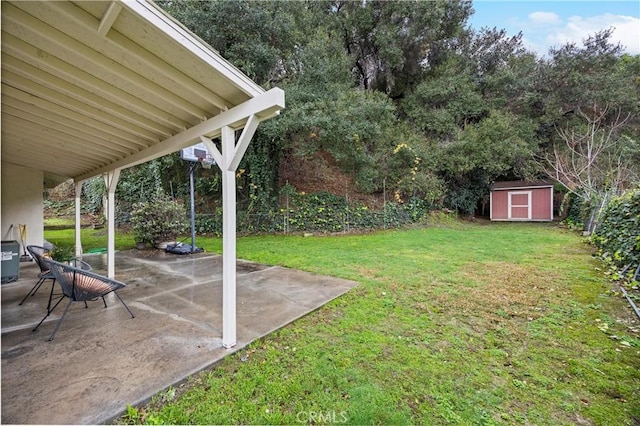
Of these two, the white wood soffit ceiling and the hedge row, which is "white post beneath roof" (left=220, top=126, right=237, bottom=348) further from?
the hedge row

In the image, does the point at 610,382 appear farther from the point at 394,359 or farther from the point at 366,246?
the point at 366,246

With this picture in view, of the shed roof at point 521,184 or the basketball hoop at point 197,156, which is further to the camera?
the shed roof at point 521,184

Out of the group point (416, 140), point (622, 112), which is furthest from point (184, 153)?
point (622, 112)

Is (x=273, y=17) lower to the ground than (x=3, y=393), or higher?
higher

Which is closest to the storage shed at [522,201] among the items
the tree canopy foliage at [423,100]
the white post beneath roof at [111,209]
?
the tree canopy foliage at [423,100]

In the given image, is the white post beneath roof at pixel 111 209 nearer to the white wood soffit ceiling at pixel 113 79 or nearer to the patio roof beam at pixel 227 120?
the white wood soffit ceiling at pixel 113 79

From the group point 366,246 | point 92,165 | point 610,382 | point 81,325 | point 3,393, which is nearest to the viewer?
point 3,393

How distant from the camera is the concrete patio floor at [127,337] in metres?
1.95

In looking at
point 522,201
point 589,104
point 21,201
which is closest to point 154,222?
point 21,201

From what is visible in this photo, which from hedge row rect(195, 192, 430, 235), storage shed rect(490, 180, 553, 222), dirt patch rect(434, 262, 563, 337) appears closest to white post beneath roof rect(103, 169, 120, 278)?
dirt patch rect(434, 262, 563, 337)

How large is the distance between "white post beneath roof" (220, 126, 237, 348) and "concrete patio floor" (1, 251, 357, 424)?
183 mm

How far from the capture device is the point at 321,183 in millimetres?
13500

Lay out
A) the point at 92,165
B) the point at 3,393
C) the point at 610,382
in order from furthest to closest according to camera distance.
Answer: the point at 92,165
the point at 610,382
the point at 3,393

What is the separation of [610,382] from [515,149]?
13.8 m
